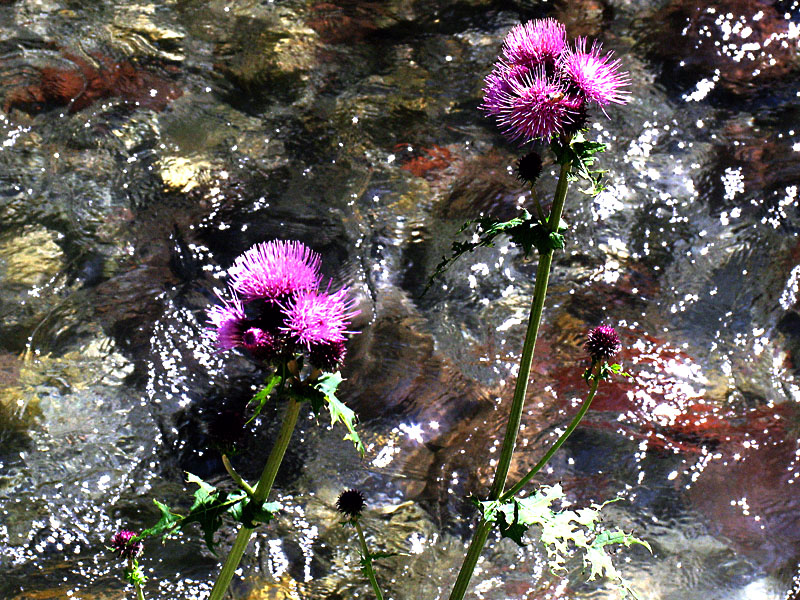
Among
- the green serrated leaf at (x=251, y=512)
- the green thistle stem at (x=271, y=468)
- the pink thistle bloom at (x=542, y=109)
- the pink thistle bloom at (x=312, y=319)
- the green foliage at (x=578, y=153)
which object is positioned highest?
the pink thistle bloom at (x=542, y=109)

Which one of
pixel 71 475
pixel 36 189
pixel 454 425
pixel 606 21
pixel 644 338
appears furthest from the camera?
pixel 606 21

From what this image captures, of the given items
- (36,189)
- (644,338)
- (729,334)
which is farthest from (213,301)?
(729,334)

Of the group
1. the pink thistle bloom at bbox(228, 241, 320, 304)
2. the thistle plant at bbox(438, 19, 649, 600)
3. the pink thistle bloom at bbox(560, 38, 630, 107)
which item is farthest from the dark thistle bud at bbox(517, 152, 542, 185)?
the pink thistle bloom at bbox(228, 241, 320, 304)

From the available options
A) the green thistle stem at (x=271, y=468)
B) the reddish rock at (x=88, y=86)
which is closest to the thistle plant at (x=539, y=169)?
the green thistle stem at (x=271, y=468)

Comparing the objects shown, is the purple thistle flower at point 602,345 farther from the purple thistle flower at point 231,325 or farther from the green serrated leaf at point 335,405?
the purple thistle flower at point 231,325

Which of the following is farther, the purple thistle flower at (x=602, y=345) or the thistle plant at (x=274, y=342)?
the purple thistle flower at (x=602, y=345)

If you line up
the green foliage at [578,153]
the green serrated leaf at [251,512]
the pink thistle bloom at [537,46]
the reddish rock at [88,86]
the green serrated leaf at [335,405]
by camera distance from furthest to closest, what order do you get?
1. the reddish rock at [88,86]
2. the pink thistle bloom at [537,46]
3. the green foliage at [578,153]
4. the green serrated leaf at [251,512]
5. the green serrated leaf at [335,405]

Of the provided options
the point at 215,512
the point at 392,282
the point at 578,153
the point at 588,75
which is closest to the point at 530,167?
the point at 578,153

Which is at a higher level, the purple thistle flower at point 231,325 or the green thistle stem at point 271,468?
the purple thistle flower at point 231,325

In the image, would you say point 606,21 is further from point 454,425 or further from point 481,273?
point 454,425
